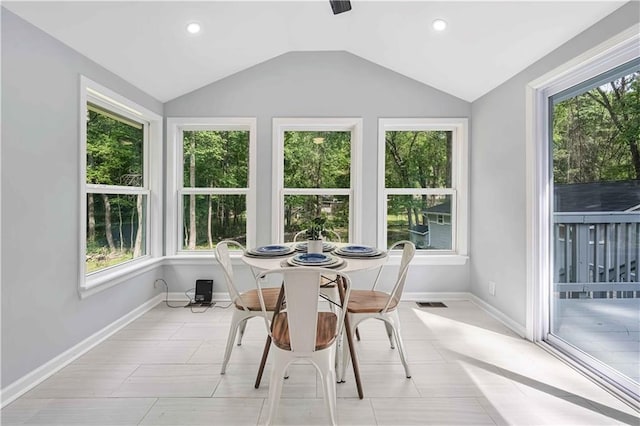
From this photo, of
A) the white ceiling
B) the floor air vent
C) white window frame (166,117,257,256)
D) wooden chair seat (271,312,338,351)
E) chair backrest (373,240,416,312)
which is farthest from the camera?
white window frame (166,117,257,256)

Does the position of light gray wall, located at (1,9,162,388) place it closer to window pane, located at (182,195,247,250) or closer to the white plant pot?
window pane, located at (182,195,247,250)

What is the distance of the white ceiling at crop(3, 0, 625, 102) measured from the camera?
213cm

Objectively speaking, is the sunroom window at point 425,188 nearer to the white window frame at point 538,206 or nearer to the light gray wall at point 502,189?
the light gray wall at point 502,189

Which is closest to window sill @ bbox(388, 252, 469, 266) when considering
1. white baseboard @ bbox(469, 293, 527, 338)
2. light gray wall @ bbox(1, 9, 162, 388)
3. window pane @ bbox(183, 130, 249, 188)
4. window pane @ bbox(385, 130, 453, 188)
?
white baseboard @ bbox(469, 293, 527, 338)

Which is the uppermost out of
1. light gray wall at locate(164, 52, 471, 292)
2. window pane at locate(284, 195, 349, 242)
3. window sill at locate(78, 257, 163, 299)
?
light gray wall at locate(164, 52, 471, 292)

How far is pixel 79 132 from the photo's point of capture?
2340mm

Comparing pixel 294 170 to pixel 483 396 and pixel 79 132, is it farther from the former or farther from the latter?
pixel 483 396

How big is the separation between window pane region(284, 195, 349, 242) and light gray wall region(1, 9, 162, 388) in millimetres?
1951

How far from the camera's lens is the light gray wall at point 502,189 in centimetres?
271

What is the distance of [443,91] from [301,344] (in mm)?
3198

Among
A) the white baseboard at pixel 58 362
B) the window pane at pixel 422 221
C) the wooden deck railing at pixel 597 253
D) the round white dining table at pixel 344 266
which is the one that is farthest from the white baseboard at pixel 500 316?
the white baseboard at pixel 58 362

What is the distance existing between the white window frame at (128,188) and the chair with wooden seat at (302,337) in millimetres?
1729

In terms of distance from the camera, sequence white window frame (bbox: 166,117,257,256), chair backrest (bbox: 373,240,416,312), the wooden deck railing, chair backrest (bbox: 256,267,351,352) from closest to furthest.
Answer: chair backrest (bbox: 256,267,351,352) < the wooden deck railing < chair backrest (bbox: 373,240,416,312) < white window frame (bbox: 166,117,257,256)

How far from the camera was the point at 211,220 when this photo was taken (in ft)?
12.1
